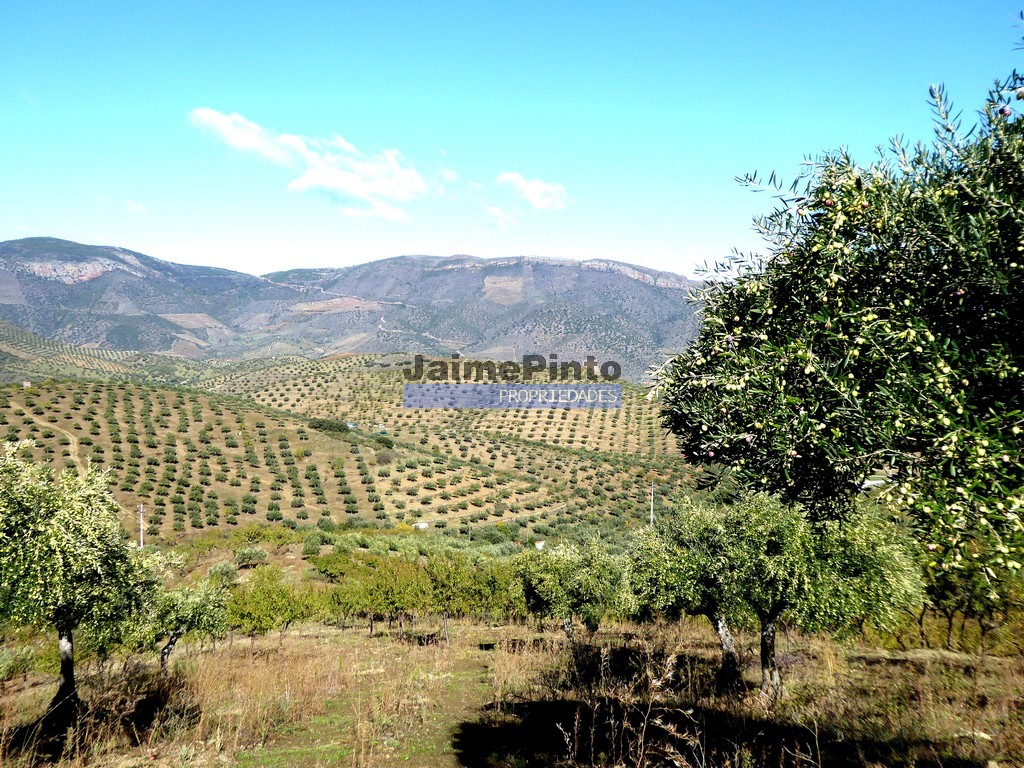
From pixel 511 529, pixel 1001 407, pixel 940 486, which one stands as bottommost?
pixel 511 529

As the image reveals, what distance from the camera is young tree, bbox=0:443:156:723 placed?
12.4 meters

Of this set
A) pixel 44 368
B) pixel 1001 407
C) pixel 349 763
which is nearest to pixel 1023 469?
pixel 1001 407

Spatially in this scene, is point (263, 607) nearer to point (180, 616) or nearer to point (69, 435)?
point (180, 616)

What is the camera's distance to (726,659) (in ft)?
58.5

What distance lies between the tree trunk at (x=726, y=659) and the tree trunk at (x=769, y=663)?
1.47 m

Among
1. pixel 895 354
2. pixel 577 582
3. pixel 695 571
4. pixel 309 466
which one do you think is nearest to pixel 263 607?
pixel 577 582

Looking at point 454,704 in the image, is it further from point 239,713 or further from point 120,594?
point 120,594

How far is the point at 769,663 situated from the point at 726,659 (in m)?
2.75

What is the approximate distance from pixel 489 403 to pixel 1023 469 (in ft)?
464

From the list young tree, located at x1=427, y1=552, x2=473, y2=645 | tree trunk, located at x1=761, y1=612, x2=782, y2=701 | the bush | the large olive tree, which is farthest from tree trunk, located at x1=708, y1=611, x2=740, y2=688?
the bush

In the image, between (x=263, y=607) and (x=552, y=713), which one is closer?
(x=552, y=713)

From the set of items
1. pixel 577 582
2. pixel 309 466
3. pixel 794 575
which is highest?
pixel 794 575

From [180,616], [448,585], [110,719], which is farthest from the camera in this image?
[448,585]

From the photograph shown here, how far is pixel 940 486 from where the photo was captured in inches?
198
